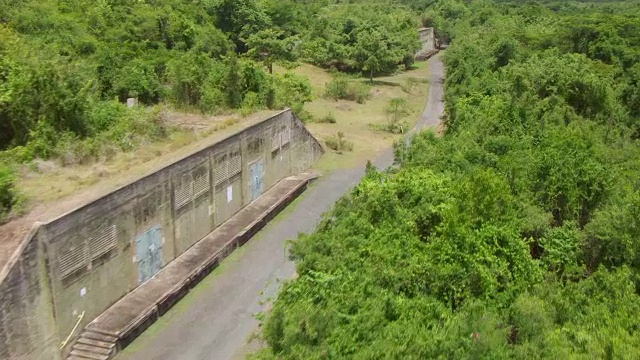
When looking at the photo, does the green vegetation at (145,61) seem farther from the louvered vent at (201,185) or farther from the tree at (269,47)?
the louvered vent at (201,185)

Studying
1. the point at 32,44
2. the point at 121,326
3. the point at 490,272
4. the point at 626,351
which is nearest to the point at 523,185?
the point at 490,272

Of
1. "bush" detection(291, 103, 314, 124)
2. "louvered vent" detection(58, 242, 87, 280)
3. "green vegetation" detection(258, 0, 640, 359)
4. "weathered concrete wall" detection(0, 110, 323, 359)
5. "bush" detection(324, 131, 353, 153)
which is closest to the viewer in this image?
"green vegetation" detection(258, 0, 640, 359)

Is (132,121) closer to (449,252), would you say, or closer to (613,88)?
(449,252)

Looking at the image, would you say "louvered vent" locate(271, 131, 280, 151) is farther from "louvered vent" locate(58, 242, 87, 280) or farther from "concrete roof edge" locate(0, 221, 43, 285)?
"concrete roof edge" locate(0, 221, 43, 285)

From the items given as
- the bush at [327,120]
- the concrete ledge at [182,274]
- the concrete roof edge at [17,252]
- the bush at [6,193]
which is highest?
the bush at [6,193]

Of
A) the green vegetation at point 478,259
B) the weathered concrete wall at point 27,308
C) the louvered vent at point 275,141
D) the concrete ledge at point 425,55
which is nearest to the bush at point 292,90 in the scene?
the louvered vent at point 275,141

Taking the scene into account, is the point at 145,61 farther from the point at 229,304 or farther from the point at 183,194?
the point at 229,304

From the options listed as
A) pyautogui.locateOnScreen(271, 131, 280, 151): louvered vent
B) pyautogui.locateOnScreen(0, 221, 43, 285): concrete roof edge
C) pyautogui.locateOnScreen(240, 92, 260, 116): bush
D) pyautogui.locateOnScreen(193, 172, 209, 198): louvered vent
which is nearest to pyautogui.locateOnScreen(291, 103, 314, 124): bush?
pyautogui.locateOnScreen(240, 92, 260, 116): bush
